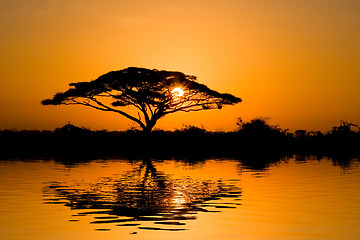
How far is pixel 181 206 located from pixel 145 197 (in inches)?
93.0

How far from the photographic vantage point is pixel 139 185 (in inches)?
843

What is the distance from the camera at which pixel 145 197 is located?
1747 cm

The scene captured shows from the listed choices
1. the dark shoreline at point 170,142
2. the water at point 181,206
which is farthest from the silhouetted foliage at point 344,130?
the water at point 181,206

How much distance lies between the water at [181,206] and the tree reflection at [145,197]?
0.02m

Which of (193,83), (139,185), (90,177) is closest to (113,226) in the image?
(139,185)

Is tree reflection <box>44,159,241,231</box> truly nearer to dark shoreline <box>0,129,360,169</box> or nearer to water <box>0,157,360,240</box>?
water <box>0,157,360,240</box>

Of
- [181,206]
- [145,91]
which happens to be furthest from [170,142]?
[181,206]

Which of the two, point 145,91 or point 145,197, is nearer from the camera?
point 145,197

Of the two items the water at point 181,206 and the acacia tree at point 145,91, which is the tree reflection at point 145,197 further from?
the acacia tree at point 145,91

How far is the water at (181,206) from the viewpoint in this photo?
456 inches

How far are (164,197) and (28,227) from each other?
6085 millimetres

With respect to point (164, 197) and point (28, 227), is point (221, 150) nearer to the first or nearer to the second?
point (164, 197)

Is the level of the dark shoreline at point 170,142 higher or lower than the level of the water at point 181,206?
higher

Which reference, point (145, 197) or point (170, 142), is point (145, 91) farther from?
point (145, 197)
